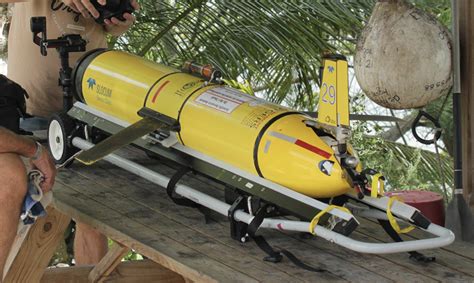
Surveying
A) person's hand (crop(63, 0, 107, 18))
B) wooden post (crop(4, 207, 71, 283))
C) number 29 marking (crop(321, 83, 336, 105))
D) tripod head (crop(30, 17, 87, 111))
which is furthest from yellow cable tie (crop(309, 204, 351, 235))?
person's hand (crop(63, 0, 107, 18))

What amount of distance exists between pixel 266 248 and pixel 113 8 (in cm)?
159

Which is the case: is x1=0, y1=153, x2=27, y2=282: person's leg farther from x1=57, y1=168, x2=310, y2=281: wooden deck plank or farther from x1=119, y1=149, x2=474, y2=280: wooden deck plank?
x1=119, y1=149, x2=474, y2=280: wooden deck plank

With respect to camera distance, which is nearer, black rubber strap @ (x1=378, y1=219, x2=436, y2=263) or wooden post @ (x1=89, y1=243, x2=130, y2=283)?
black rubber strap @ (x1=378, y1=219, x2=436, y2=263)

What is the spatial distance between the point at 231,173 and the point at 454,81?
0.74 m

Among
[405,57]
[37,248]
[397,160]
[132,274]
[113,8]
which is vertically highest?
[405,57]

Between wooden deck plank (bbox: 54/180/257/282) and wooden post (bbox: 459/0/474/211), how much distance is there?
945 mm

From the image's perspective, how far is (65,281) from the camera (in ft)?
12.8

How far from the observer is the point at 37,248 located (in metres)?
3.48

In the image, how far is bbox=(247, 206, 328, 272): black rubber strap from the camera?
2658mm

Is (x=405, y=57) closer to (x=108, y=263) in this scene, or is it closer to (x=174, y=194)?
(x=174, y=194)

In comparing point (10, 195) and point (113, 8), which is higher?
point (113, 8)

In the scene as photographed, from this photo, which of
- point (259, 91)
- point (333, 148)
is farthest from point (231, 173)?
point (259, 91)

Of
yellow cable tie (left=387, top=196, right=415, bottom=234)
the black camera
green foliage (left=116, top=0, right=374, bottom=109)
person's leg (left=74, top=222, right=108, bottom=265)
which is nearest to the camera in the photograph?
yellow cable tie (left=387, top=196, right=415, bottom=234)

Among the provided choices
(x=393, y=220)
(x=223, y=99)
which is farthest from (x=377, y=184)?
(x=223, y=99)
